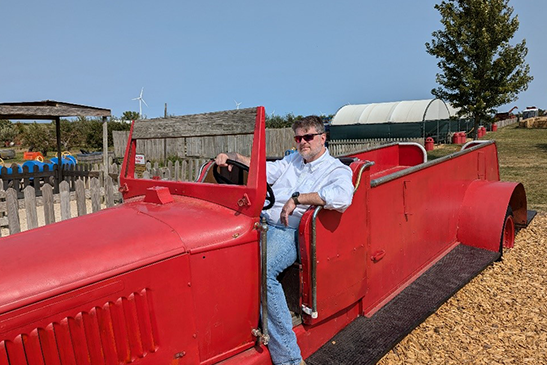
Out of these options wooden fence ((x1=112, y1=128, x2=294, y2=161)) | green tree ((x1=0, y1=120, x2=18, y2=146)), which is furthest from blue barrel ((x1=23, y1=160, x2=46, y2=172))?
green tree ((x1=0, y1=120, x2=18, y2=146))

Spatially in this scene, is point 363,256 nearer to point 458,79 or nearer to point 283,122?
point 458,79

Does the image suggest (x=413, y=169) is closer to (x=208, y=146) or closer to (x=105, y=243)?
(x=105, y=243)

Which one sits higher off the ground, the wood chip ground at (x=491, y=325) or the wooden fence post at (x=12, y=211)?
the wooden fence post at (x=12, y=211)

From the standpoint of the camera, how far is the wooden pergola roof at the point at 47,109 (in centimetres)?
848

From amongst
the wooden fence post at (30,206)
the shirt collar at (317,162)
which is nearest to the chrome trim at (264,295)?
the shirt collar at (317,162)

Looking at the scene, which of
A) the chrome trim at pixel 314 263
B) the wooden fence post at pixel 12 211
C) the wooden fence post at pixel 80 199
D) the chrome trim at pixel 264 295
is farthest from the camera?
the wooden fence post at pixel 80 199

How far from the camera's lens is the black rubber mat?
256cm

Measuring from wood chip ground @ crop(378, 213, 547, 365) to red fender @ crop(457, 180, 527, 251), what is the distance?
1.31ft

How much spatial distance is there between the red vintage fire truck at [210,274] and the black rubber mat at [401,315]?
1cm

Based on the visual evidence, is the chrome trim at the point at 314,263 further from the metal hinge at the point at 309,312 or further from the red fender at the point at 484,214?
the red fender at the point at 484,214

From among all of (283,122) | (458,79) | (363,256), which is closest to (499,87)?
(458,79)

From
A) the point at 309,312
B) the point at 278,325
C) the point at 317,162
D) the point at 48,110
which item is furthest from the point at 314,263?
the point at 48,110

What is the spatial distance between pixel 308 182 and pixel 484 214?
7.60 ft

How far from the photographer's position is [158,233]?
6.42 ft
